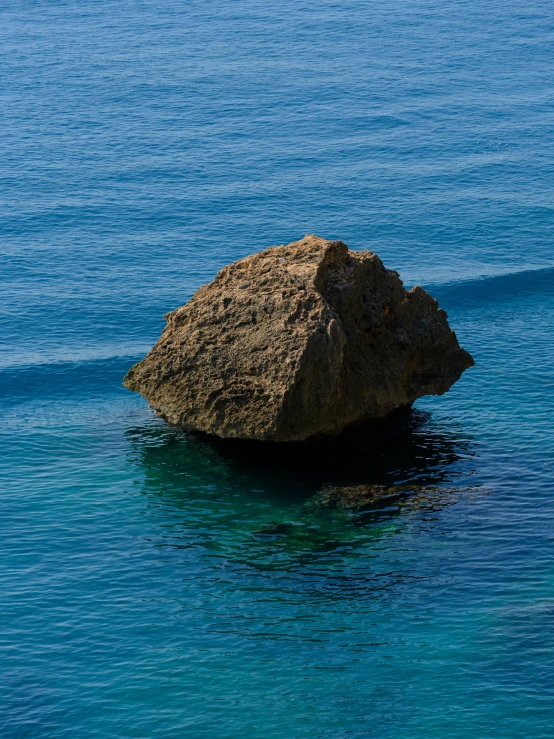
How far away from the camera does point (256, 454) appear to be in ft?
157

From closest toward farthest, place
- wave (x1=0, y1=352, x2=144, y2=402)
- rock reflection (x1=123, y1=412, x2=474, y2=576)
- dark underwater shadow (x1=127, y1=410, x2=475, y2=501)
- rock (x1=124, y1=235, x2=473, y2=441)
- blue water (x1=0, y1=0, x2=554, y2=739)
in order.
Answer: blue water (x1=0, y1=0, x2=554, y2=739) < rock reflection (x1=123, y1=412, x2=474, y2=576) < rock (x1=124, y1=235, x2=473, y2=441) < dark underwater shadow (x1=127, y1=410, x2=475, y2=501) < wave (x1=0, y1=352, x2=144, y2=402)

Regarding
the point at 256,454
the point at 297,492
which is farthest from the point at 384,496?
the point at 256,454

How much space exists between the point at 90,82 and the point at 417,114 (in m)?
31.4

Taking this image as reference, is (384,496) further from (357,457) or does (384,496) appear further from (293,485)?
(293,485)

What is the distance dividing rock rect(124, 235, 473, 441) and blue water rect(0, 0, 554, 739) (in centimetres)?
277

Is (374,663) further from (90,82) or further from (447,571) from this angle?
(90,82)

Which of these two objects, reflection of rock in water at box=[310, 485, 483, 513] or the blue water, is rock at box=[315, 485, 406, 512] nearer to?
reflection of rock in water at box=[310, 485, 483, 513]

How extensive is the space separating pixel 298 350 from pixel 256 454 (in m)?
6.29

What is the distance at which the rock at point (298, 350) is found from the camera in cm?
4409

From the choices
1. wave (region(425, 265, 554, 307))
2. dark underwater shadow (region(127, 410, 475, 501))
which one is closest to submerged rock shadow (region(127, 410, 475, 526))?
dark underwater shadow (region(127, 410, 475, 501))

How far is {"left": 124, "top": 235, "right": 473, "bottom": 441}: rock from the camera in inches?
1736

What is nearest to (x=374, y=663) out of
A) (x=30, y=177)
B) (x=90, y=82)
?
(x=30, y=177)

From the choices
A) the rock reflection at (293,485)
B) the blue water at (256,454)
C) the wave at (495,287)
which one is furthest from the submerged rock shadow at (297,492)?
the wave at (495,287)

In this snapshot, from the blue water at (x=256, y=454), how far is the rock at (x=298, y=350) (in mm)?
2766
